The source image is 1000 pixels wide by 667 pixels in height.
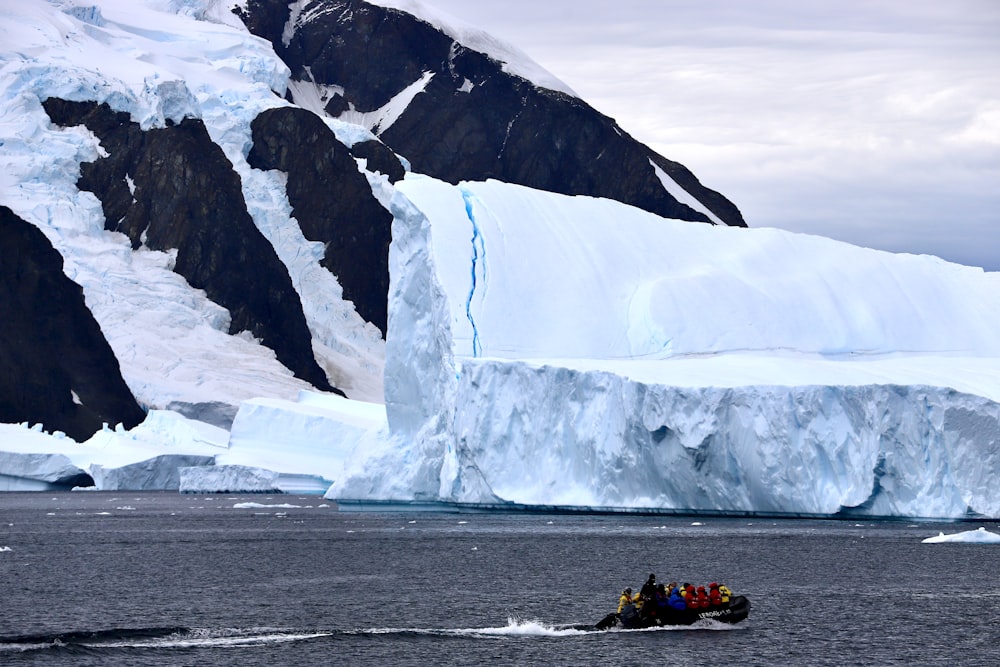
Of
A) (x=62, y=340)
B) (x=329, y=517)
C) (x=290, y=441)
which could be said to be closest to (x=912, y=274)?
(x=329, y=517)

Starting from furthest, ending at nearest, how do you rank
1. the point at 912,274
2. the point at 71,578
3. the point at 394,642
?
the point at 912,274 → the point at 71,578 → the point at 394,642

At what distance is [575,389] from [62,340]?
6528 centimetres

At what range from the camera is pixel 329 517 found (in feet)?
188

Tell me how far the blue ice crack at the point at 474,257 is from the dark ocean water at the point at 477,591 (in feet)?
18.2

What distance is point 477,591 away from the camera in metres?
33.7

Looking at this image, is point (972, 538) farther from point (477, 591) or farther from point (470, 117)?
point (470, 117)

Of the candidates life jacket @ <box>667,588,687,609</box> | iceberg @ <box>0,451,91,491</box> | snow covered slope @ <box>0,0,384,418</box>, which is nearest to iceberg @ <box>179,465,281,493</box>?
iceberg @ <box>0,451,91,491</box>

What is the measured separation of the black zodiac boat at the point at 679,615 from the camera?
28.7 metres

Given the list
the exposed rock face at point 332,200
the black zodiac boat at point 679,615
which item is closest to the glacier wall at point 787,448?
the black zodiac boat at point 679,615

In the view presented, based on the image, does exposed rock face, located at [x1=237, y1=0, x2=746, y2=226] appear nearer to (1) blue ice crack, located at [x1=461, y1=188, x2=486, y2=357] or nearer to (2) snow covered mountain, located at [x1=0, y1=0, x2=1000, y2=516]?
(2) snow covered mountain, located at [x1=0, y1=0, x2=1000, y2=516]

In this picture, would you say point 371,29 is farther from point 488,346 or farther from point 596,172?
point 488,346

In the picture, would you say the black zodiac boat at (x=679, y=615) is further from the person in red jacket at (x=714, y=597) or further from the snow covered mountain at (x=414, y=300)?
the snow covered mountain at (x=414, y=300)

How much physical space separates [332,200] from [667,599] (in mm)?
106953

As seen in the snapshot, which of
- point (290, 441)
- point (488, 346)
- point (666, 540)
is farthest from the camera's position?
point (290, 441)
